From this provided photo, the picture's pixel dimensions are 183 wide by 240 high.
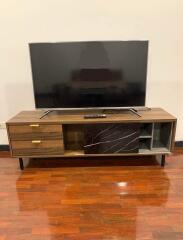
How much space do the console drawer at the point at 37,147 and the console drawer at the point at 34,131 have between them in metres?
0.06

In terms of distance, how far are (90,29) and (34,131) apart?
1361 mm

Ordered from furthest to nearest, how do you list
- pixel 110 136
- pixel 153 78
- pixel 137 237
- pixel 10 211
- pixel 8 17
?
pixel 153 78 < pixel 8 17 < pixel 110 136 < pixel 10 211 < pixel 137 237

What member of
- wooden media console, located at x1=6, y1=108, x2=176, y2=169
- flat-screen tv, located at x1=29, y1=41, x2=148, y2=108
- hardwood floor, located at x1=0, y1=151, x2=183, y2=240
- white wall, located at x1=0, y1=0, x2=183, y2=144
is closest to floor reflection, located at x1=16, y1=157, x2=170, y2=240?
hardwood floor, located at x1=0, y1=151, x2=183, y2=240

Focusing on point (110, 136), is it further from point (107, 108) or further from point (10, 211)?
point (10, 211)

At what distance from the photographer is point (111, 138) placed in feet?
7.53

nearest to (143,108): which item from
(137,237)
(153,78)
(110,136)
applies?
(153,78)

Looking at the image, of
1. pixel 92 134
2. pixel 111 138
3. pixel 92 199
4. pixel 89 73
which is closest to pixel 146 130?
pixel 111 138

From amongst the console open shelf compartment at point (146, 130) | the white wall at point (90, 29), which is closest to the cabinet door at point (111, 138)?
the console open shelf compartment at point (146, 130)

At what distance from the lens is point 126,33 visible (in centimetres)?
254

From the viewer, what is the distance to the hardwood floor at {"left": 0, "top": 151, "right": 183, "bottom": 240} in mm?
1541

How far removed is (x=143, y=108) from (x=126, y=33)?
3.03ft

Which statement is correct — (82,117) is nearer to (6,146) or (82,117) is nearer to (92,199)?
(92,199)

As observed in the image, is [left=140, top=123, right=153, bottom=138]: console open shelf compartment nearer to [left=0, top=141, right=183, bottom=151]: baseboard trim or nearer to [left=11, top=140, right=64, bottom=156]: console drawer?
[left=0, top=141, right=183, bottom=151]: baseboard trim

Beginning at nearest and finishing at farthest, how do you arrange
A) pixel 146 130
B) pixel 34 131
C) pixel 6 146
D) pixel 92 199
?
pixel 92 199, pixel 34 131, pixel 146 130, pixel 6 146
